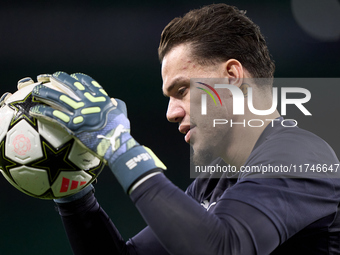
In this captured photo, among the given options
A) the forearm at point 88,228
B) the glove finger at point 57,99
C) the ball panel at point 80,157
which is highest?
the glove finger at point 57,99

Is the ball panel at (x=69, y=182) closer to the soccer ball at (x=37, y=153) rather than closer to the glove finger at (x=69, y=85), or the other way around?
the soccer ball at (x=37, y=153)

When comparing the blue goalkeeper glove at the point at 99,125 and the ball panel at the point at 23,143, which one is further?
the ball panel at the point at 23,143

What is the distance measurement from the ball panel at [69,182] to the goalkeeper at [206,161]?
0.19m

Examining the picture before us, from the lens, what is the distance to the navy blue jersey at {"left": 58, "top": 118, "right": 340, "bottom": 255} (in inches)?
38.1

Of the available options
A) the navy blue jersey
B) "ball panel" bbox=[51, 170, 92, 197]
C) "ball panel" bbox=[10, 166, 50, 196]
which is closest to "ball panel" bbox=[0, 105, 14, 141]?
"ball panel" bbox=[10, 166, 50, 196]

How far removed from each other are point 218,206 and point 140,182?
236 mm

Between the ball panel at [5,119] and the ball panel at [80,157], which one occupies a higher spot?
the ball panel at [5,119]

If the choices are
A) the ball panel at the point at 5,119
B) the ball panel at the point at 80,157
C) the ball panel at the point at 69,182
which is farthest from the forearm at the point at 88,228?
the ball panel at the point at 5,119

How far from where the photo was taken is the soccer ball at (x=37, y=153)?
1.26 m

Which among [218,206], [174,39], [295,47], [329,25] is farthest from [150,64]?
[218,206]

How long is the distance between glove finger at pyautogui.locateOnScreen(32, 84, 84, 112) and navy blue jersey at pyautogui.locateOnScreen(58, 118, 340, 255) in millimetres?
334

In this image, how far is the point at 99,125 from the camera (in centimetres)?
113

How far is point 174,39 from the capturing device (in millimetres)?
1586

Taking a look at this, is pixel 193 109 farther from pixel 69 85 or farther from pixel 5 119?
pixel 5 119
